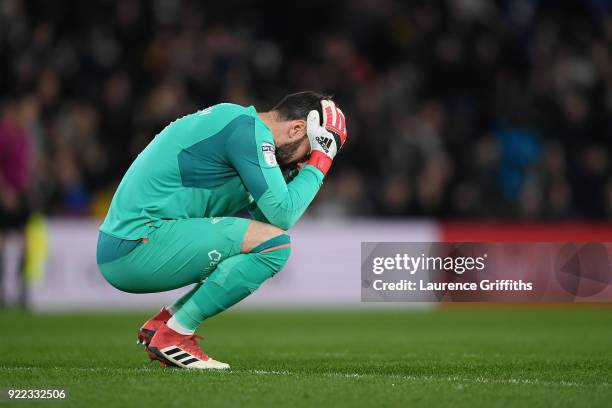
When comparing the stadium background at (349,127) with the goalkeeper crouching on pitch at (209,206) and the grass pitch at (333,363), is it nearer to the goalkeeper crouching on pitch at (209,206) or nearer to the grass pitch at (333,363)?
the grass pitch at (333,363)

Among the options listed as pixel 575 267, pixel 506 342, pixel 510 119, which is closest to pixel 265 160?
pixel 506 342

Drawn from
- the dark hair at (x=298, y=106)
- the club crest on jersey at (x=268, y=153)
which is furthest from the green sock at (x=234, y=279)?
the dark hair at (x=298, y=106)

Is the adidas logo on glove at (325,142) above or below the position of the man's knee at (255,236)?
above

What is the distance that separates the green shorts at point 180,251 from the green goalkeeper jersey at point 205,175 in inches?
3.6

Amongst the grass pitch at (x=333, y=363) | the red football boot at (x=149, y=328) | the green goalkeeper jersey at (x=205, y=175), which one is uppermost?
the green goalkeeper jersey at (x=205, y=175)

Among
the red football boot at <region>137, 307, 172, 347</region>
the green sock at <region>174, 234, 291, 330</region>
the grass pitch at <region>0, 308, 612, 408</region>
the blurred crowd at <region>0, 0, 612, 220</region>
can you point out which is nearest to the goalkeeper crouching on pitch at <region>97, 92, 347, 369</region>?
the green sock at <region>174, 234, 291, 330</region>

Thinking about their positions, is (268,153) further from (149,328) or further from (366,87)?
(366,87)

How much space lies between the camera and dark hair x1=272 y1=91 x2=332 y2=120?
5.87 metres

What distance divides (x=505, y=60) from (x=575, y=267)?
4.71m

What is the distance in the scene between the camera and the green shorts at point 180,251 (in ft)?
18.5

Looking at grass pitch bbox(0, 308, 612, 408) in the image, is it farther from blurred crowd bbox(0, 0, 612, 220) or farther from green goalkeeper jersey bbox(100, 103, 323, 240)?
blurred crowd bbox(0, 0, 612, 220)

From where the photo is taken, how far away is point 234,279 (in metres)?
5.62

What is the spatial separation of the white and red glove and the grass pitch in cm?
120

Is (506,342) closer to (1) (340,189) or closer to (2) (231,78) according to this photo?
(1) (340,189)
